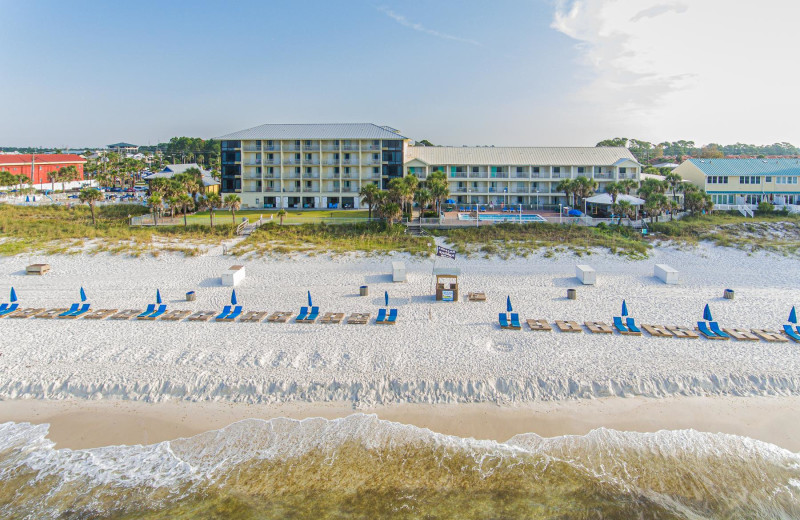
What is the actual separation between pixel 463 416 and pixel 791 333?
14.3 m

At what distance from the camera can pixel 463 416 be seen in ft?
52.4

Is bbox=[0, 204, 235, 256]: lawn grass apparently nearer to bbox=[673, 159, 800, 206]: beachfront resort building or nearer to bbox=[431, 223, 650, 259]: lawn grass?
bbox=[431, 223, 650, 259]: lawn grass

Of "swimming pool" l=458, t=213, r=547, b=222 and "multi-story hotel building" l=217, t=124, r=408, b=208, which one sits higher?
"multi-story hotel building" l=217, t=124, r=408, b=208

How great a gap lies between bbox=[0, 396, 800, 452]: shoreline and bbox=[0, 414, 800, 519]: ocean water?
397 millimetres

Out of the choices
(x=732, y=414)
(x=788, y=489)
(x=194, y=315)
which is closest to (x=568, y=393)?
(x=732, y=414)

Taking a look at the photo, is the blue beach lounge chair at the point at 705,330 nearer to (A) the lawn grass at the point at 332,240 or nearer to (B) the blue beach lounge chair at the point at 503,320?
(B) the blue beach lounge chair at the point at 503,320

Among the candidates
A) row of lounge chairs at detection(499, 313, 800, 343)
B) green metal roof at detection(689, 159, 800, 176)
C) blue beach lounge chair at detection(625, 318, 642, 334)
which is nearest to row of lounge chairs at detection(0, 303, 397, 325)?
row of lounge chairs at detection(499, 313, 800, 343)

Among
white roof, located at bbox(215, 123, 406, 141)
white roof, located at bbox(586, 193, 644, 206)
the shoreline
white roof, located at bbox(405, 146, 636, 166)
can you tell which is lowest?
the shoreline

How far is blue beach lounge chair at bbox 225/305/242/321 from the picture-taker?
2266cm

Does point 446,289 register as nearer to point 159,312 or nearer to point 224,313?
point 224,313

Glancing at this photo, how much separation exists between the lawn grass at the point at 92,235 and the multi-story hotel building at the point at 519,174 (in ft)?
80.1

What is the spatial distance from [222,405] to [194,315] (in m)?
7.65

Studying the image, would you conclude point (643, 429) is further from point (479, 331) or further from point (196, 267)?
point (196, 267)

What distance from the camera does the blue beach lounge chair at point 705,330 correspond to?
20297 mm
